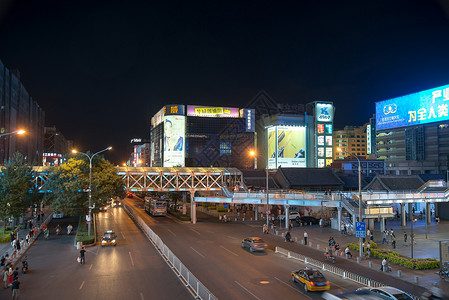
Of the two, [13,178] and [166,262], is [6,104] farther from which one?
[166,262]

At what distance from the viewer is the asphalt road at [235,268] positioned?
20750mm

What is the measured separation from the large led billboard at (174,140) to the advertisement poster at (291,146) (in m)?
46.5

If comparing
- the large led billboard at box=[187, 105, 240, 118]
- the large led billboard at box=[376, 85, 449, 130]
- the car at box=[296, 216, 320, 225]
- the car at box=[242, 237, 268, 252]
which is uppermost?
the large led billboard at box=[187, 105, 240, 118]

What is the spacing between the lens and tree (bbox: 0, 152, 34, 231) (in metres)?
41.5

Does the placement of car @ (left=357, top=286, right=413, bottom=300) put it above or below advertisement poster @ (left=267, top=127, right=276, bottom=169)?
below

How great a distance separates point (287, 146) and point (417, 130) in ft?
178

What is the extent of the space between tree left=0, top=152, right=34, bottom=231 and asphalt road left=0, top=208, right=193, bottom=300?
25.9 ft

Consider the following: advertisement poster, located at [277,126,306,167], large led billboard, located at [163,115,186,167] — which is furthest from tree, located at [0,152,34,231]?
large led billboard, located at [163,115,186,167]

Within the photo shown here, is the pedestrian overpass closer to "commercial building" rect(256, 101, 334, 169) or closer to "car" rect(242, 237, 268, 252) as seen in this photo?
"car" rect(242, 237, 268, 252)

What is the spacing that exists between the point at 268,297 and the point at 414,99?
104 metres

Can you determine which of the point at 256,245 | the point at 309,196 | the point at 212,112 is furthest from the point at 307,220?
the point at 212,112

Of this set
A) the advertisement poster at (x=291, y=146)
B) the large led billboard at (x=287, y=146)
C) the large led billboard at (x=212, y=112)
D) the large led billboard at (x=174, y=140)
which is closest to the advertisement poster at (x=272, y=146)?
the large led billboard at (x=287, y=146)

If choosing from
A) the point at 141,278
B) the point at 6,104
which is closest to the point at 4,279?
the point at 141,278

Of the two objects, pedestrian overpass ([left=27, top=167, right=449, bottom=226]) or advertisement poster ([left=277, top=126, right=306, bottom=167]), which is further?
advertisement poster ([left=277, top=126, right=306, bottom=167])
